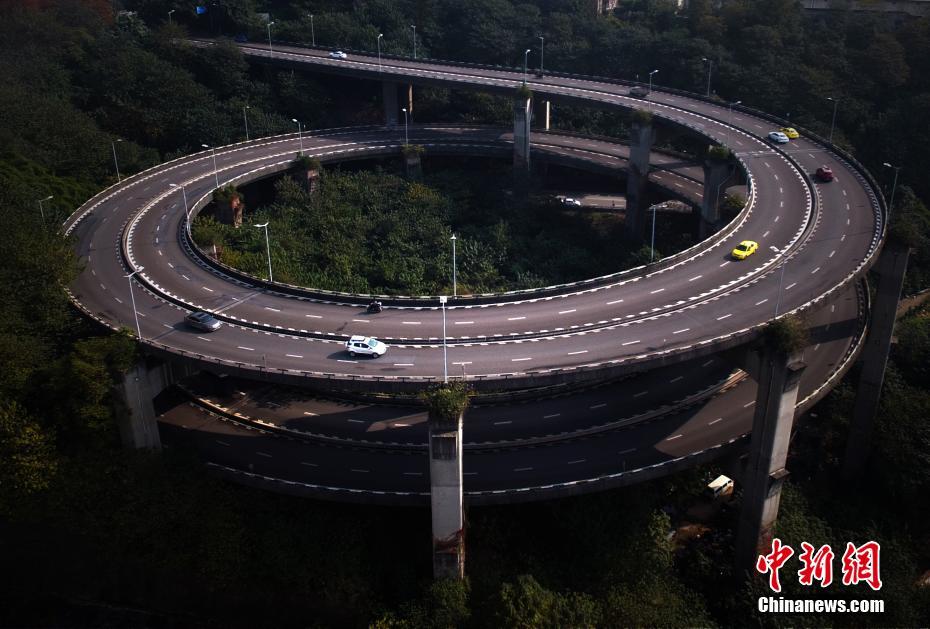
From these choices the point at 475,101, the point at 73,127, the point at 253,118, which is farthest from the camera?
the point at 475,101

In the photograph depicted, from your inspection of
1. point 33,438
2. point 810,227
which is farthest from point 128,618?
point 810,227

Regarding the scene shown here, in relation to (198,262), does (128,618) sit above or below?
→ below

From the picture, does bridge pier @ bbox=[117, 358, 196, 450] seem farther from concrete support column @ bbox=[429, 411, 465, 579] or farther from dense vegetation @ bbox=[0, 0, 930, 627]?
concrete support column @ bbox=[429, 411, 465, 579]

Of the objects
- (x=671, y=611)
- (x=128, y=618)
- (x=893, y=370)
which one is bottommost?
(x=128, y=618)

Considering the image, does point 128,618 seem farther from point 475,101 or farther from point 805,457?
point 475,101

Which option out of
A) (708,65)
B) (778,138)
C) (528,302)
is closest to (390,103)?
(708,65)

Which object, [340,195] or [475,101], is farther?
[475,101]

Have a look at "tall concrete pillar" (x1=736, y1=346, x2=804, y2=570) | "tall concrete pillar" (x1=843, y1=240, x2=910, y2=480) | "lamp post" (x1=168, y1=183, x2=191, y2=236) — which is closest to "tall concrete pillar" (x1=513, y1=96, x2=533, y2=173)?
"lamp post" (x1=168, y1=183, x2=191, y2=236)

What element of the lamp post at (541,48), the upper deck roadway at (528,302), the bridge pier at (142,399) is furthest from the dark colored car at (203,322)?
the lamp post at (541,48)

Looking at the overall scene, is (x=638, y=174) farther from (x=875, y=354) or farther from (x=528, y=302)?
(x=528, y=302)
